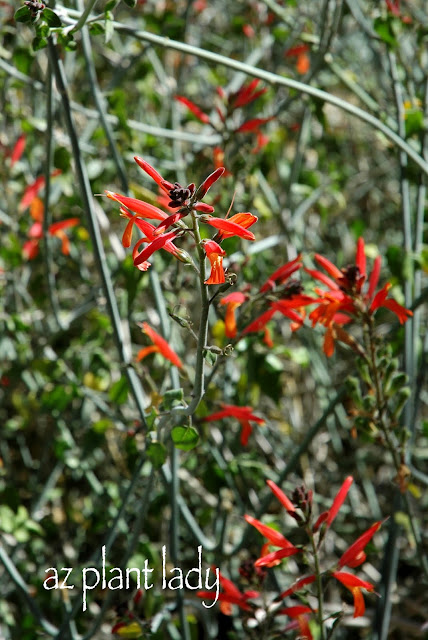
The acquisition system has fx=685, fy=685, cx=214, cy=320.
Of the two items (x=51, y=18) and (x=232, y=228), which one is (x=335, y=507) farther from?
(x=51, y=18)

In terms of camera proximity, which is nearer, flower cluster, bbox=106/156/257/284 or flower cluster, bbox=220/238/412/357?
flower cluster, bbox=106/156/257/284

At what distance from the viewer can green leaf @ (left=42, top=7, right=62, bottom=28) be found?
1.35m

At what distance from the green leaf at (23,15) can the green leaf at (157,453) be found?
35.1 inches

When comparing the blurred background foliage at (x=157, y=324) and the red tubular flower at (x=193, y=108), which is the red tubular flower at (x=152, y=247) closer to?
the blurred background foliage at (x=157, y=324)

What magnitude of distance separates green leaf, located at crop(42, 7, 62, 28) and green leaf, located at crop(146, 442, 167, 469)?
2.88 feet

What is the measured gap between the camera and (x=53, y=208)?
125 inches

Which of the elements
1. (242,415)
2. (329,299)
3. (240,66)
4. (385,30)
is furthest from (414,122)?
(242,415)

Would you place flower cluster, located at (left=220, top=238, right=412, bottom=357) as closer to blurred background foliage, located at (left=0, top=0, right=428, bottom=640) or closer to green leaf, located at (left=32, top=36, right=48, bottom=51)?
blurred background foliage, located at (left=0, top=0, right=428, bottom=640)

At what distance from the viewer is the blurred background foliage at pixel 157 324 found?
6.45ft

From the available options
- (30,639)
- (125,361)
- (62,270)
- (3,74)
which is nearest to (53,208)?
(62,270)

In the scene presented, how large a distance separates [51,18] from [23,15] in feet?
0.20

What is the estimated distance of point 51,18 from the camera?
1.38m

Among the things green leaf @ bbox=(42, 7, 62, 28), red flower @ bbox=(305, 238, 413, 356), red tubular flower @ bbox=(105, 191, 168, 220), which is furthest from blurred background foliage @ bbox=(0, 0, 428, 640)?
red tubular flower @ bbox=(105, 191, 168, 220)

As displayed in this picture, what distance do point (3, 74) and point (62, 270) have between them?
1216 millimetres
